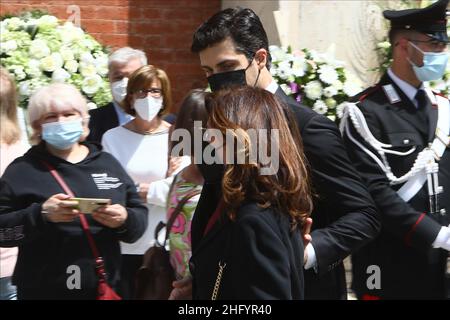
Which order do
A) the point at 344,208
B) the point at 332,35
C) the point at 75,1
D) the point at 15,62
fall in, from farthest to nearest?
the point at 75,1, the point at 332,35, the point at 15,62, the point at 344,208

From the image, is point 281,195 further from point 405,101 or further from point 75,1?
point 75,1

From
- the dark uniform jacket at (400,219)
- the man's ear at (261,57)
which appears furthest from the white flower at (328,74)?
the man's ear at (261,57)

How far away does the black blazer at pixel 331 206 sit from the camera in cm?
368

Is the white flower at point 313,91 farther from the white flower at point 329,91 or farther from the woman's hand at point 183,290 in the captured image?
the woman's hand at point 183,290

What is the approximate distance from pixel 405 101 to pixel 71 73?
2.46 meters

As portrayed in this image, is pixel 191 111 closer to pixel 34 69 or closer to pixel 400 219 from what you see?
pixel 400 219

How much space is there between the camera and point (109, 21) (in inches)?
317

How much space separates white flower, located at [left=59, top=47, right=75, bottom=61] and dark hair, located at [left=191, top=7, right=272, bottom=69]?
239 centimetres

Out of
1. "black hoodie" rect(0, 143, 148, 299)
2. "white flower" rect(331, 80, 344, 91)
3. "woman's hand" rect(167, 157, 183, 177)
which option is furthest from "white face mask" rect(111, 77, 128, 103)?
"white flower" rect(331, 80, 344, 91)

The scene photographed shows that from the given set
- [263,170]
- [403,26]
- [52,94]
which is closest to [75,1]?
[52,94]

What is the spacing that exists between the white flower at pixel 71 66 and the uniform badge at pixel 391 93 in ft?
→ 7.72

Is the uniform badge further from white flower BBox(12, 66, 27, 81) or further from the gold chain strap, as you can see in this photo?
white flower BBox(12, 66, 27, 81)

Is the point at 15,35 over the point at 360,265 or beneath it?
over

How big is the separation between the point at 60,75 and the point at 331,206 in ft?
9.14
